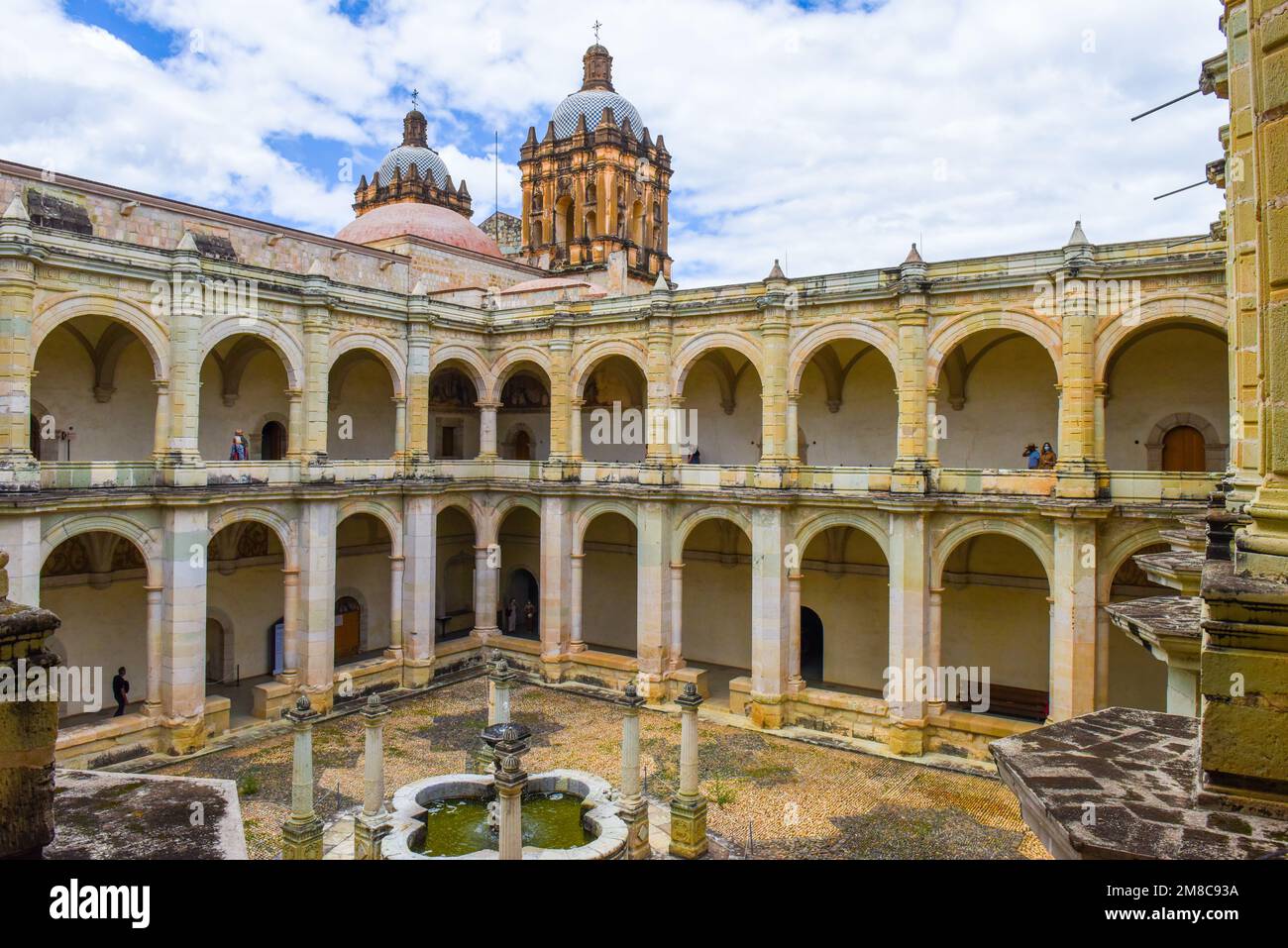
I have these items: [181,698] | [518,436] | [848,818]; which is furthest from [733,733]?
[518,436]

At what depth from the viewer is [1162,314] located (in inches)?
661

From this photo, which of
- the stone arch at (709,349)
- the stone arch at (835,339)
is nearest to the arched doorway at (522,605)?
the stone arch at (709,349)

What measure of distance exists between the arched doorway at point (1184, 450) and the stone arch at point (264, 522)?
21338 mm

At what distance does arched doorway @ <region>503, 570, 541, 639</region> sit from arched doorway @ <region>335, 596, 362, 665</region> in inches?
208

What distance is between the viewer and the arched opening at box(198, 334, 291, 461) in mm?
22750

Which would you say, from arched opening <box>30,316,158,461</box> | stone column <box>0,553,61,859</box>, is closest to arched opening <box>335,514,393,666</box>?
arched opening <box>30,316,158,461</box>

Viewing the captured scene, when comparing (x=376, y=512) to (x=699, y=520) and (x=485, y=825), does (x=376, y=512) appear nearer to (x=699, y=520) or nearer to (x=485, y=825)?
(x=699, y=520)

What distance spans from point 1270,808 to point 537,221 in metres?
→ 38.3

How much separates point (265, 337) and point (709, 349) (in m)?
11.2

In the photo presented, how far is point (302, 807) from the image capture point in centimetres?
1297

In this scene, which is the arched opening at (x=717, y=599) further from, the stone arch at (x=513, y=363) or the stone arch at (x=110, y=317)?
the stone arch at (x=110, y=317)

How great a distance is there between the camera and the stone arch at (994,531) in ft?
59.0

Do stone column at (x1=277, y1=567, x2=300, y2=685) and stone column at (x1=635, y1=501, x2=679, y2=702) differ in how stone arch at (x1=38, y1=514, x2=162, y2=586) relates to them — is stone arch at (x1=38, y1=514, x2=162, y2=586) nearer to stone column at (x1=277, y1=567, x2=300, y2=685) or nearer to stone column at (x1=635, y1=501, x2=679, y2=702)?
stone column at (x1=277, y1=567, x2=300, y2=685)

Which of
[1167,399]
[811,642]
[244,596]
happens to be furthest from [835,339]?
[244,596]
